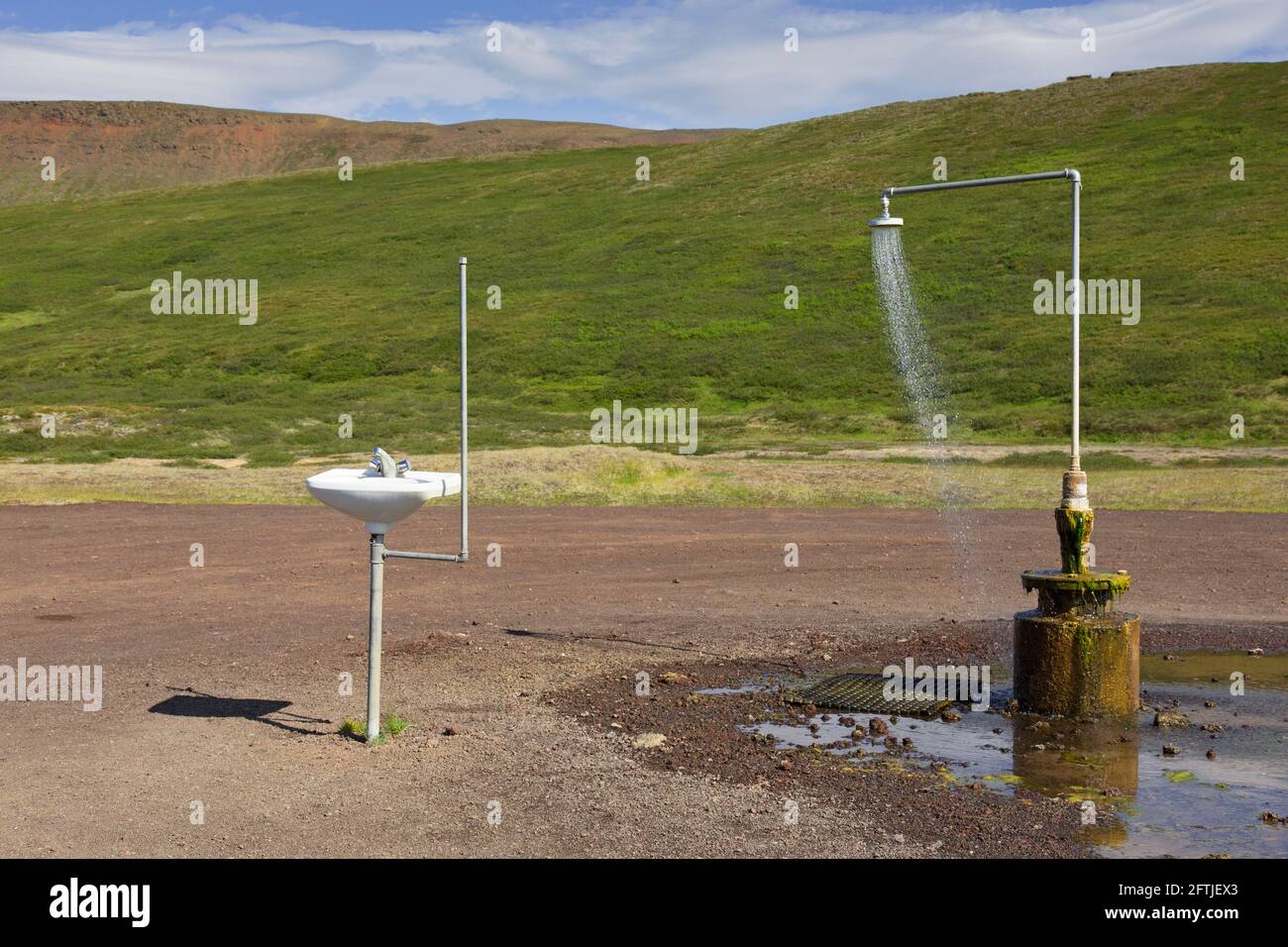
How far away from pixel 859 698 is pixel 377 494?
3.70 metres

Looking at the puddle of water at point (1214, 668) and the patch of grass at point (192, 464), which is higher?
the patch of grass at point (192, 464)

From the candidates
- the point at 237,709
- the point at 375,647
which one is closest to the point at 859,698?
the point at 375,647

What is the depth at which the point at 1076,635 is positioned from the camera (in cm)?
877

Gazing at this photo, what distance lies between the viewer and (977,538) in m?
18.9

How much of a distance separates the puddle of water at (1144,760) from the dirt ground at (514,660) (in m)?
0.38

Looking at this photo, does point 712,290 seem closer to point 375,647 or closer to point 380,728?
point 380,728

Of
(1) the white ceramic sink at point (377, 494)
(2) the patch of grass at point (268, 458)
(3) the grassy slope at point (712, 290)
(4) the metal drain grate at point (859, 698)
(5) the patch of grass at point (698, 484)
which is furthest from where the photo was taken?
(3) the grassy slope at point (712, 290)

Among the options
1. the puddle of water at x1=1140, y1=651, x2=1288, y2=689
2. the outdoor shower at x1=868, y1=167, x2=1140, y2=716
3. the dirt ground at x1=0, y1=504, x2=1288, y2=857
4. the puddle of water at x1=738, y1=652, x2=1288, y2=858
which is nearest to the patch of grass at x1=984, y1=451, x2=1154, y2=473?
the dirt ground at x1=0, y1=504, x2=1288, y2=857

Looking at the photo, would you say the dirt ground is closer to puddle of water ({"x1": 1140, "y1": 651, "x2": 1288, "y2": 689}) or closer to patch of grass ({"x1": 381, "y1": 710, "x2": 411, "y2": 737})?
patch of grass ({"x1": 381, "y1": 710, "x2": 411, "y2": 737})

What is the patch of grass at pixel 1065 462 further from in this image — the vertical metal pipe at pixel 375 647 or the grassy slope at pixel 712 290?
the vertical metal pipe at pixel 375 647

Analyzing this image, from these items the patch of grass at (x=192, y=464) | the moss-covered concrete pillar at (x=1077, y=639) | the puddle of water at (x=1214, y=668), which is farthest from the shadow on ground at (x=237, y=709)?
the patch of grass at (x=192, y=464)

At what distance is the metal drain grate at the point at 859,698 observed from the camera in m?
9.11

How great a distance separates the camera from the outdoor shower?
344 inches

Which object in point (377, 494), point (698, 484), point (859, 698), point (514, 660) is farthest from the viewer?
point (698, 484)
